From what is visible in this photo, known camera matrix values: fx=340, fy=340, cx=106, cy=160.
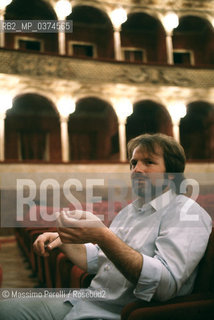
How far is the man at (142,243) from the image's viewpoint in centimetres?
127

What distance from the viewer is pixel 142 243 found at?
1468 mm

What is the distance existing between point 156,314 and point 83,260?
590mm

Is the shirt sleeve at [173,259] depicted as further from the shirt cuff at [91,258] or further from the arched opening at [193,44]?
the arched opening at [193,44]

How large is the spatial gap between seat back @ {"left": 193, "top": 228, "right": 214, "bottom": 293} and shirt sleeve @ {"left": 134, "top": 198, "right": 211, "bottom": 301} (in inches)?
1.4

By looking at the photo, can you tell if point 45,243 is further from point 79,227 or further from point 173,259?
point 173,259

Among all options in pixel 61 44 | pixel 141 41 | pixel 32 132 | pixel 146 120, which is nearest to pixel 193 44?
pixel 141 41

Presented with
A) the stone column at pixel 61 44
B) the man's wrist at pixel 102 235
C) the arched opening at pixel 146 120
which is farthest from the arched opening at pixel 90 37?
the man's wrist at pixel 102 235

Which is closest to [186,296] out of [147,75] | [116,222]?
[116,222]

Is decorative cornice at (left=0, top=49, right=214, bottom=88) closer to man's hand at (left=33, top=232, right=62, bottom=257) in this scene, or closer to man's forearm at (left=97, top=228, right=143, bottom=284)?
man's hand at (left=33, top=232, right=62, bottom=257)

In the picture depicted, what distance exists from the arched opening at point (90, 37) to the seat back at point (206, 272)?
13561 millimetres

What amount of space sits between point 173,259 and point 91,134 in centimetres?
1407

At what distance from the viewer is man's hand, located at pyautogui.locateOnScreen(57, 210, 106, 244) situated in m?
1.24

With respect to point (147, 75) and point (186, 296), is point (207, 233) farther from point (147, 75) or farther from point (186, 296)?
point (147, 75)

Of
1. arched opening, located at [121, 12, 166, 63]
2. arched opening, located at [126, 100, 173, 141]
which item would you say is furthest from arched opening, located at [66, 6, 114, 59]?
arched opening, located at [126, 100, 173, 141]
